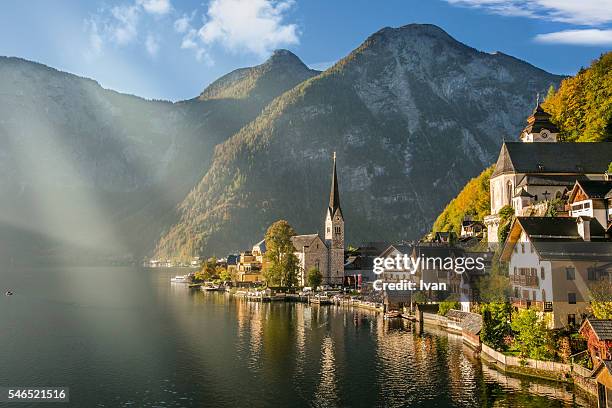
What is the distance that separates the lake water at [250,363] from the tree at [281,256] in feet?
121

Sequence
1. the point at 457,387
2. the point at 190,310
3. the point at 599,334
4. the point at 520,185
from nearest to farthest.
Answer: the point at 599,334
the point at 457,387
the point at 520,185
the point at 190,310

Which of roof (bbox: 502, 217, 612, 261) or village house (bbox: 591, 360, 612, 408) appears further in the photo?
roof (bbox: 502, 217, 612, 261)

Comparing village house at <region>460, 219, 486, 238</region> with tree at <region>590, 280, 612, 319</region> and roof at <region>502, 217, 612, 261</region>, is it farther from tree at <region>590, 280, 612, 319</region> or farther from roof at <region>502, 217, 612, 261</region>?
tree at <region>590, 280, 612, 319</region>

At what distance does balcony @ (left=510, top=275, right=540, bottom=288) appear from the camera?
56.8 meters

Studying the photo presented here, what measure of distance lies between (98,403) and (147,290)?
116200 mm

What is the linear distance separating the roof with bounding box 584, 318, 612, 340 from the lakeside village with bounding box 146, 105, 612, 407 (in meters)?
0.08

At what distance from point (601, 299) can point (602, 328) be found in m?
→ 8.86

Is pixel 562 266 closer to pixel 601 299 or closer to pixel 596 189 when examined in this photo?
pixel 601 299

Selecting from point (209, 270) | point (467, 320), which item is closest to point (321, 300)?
point (467, 320)

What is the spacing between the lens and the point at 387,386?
49.3 metres

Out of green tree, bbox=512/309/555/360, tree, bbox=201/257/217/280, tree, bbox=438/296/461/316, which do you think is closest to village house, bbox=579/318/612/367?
green tree, bbox=512/309/555/360

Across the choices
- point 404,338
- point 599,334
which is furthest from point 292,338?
point 599,334

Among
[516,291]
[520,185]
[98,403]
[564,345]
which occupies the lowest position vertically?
[98,403]

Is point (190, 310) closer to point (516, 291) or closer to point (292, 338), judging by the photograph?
point (292, 338)
